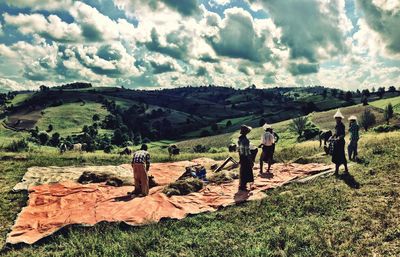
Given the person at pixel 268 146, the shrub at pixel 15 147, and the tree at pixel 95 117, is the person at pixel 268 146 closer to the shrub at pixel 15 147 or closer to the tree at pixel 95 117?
the shrub at pixel 15 147

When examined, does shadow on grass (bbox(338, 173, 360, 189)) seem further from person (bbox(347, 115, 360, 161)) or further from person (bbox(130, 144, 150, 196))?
person (bbox(130, 144, 150, 196))

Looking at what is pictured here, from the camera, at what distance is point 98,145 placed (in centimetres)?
11369

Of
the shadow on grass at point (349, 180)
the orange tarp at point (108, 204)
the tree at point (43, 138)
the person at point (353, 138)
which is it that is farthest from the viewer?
the tree at point (43, 138)

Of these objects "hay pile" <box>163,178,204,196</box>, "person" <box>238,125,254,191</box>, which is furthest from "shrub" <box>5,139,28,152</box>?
"person" <box>238,125,254,191</box>

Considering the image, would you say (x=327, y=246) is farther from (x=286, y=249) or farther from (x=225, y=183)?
(x=225, y=183)

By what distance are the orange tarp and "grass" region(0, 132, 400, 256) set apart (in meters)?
0.53

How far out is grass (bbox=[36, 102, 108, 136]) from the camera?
14975 centimetres

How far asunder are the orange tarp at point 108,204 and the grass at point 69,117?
434ft

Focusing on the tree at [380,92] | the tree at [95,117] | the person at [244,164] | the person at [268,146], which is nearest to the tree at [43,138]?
the tree at [95,117]

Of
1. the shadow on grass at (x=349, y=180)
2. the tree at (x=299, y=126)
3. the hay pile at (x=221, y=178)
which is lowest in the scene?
the tree at (x=299, y=126)

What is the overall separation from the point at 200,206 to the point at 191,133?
131110mm

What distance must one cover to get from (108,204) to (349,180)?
937cm

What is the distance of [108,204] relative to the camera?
1404 cm

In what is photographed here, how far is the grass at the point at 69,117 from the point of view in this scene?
5896 inches
